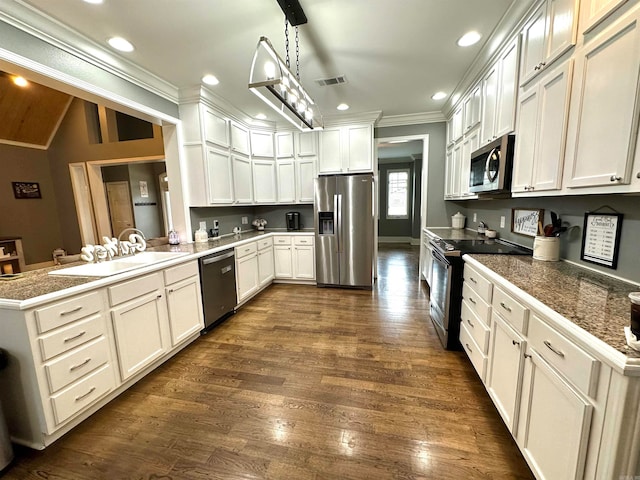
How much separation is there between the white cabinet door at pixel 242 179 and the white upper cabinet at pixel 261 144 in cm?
25

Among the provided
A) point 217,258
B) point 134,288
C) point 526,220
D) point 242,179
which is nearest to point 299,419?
point 134,288

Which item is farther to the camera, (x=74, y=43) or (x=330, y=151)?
(x=330, y=151)

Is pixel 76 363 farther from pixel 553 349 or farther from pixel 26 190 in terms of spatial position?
pixel 26 190

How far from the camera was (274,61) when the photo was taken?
1840 mm

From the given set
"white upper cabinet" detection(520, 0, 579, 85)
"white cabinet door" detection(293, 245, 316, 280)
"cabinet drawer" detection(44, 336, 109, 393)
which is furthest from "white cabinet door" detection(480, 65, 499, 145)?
"cabinet drawer" detection(44, 336, 109, 393)

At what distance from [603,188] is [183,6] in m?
2.72

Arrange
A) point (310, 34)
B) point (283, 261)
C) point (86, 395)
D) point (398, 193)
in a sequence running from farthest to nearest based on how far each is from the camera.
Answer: point (398, 193), point (283, 261), point (310, 34), point (86, 395)

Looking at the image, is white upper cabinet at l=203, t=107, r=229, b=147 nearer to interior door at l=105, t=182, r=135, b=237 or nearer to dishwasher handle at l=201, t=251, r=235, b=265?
dishwasher handle at l=201, t=251, r=235, b=265

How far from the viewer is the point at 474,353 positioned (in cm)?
196

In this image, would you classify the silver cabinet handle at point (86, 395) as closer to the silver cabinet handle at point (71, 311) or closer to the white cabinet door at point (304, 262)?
the silver cabinet handle at point (71, 311)

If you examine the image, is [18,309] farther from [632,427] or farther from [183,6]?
[632,427]

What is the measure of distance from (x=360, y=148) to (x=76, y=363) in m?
4.02

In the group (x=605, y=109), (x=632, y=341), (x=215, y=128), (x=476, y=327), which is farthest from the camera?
(x=215, y=128)

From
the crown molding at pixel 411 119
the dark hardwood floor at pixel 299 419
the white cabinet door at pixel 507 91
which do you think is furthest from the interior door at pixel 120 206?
the white cabinet door at pixel 507 91
